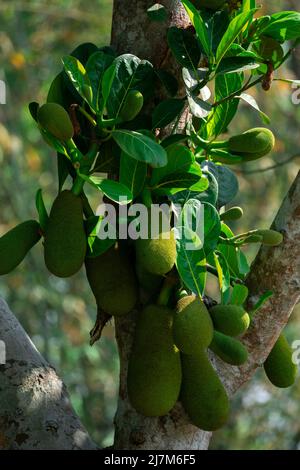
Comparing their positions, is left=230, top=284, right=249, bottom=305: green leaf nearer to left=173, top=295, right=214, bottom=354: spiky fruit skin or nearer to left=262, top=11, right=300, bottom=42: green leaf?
left=173, top=295, right=214, bottom=354: spiky fruit skin

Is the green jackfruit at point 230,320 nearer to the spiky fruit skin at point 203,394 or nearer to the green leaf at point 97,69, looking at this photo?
the spiky fruit skin at point 203,394

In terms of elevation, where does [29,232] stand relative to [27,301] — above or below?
above

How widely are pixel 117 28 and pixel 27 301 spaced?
2355mm

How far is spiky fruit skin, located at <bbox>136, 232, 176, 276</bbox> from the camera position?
95cm

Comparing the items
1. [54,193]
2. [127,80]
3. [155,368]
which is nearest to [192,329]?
[155,368]

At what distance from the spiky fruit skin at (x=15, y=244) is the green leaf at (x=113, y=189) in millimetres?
94

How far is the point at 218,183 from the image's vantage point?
113cm

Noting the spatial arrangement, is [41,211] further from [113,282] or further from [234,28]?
[234,28]

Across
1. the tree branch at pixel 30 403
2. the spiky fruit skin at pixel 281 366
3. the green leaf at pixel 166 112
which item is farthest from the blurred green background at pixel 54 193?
the green leaf at pixel 166 112

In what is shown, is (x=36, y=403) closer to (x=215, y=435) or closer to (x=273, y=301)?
(x=273, y=301)

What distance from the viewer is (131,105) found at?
3.27ft

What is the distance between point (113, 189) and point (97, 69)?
157mm

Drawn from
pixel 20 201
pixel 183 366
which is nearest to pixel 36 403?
pixel 183 366

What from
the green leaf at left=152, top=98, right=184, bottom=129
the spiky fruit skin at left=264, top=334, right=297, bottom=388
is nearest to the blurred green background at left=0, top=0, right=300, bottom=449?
the spiky fruit skin at left=264, top=334, right=297, bottom=388
